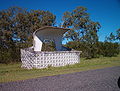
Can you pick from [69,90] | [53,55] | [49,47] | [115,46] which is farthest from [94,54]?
[69,90]

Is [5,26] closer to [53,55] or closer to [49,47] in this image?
[49,47]

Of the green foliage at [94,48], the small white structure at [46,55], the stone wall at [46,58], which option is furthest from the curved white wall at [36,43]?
the green foliage at [94,48]

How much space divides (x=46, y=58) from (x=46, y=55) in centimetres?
25

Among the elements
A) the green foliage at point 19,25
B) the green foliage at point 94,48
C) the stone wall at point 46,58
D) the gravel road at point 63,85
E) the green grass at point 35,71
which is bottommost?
the green grass at point 35,71

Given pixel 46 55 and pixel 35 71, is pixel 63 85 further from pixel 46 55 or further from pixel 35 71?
pixel 46 55

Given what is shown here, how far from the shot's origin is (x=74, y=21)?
28.6 meters

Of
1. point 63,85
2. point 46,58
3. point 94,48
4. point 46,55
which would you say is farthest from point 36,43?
point 94,48

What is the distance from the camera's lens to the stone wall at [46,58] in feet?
34.9

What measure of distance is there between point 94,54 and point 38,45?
53.0 feet

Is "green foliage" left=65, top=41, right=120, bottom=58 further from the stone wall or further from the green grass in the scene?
the green grass

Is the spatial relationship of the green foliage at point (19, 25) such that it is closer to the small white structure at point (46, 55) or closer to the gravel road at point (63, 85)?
the small white structure at point (46, 55)

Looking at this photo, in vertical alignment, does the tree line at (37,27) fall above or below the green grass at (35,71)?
above

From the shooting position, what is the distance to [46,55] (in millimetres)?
11031

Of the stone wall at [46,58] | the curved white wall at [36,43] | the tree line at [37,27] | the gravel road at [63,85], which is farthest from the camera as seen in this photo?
the tree line at [37,27]
